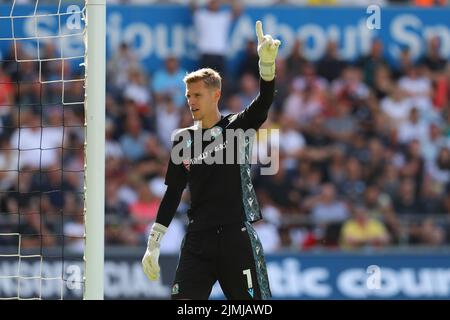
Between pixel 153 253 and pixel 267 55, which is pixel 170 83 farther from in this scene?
pixel 267 55

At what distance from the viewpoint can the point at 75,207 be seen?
1429 cm

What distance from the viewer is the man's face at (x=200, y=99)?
764cm

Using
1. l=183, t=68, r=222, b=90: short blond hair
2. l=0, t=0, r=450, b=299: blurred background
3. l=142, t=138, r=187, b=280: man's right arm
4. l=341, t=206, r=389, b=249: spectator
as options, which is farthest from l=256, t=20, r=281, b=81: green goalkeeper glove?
l=341, t=206, r=389, b=249: spectator

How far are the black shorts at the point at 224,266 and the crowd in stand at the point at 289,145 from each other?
21.2ft

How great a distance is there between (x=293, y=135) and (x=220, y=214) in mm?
8466

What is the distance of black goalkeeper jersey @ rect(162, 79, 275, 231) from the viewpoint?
7.54 m

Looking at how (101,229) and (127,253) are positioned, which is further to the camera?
(127,253)

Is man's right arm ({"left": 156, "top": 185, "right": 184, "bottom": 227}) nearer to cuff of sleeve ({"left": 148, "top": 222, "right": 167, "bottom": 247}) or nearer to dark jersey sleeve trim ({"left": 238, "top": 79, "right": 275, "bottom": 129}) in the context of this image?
cuff of sleeve ({"left": 148, "top": 222, "right": 167, "bottom": 247})

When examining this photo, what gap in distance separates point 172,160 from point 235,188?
20.7 inches

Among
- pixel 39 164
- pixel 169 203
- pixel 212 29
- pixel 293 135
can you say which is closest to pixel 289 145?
pixel 293 135

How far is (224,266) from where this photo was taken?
748 cm

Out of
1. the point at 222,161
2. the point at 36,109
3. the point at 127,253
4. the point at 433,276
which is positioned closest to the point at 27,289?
the point at 127,253
